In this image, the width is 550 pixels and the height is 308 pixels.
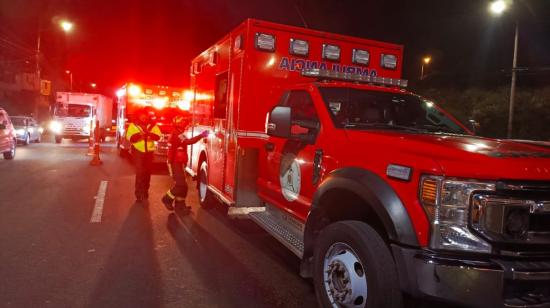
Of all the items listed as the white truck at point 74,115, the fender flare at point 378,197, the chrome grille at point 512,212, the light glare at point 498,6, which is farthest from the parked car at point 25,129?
the chrome grille at point 512,212

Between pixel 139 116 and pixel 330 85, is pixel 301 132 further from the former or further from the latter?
pixel 139 116

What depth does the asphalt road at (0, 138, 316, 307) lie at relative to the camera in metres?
4.41

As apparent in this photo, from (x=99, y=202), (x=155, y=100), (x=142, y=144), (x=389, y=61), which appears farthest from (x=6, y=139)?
(x=389, y=61)

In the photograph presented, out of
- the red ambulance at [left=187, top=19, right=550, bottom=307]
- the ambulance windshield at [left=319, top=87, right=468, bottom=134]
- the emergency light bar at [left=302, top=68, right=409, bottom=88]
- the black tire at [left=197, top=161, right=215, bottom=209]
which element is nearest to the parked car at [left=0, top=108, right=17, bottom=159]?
the black tire at [left=197, top=161, right=215, bottom=209]

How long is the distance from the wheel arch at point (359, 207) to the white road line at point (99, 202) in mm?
4224

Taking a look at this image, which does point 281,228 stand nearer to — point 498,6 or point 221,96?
point 221,96

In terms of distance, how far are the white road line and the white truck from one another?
48.5 feet

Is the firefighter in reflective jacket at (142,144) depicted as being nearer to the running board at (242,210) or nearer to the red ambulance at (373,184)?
the red ambulance at (373,184)

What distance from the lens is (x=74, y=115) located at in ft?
82.6

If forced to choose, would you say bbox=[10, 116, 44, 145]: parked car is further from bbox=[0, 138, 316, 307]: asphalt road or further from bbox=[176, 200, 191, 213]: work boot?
bbox=[176, 200, 191, 213]: work boot

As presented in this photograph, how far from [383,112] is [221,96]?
348 centimetres

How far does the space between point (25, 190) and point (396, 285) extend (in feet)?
28.6

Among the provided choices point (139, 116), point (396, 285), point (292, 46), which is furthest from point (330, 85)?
point (139, 116)

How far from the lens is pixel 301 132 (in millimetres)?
4949
